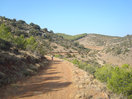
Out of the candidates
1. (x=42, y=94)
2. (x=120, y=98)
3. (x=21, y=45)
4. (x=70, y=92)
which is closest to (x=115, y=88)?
(x=120, y=98)

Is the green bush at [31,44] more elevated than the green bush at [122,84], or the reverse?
the green bush at [31,44]

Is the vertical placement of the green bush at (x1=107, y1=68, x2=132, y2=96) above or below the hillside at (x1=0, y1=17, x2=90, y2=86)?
below

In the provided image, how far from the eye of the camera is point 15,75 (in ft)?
32.8

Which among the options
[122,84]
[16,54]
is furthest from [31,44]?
[122,84]

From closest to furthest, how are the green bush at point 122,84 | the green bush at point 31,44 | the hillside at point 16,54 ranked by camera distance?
the green bush at point 122,84 < the hillside at point 16,54 < the green bush at point 31,44

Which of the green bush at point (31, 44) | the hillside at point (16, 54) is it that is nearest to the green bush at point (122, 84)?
the hillside at point (16, 54)

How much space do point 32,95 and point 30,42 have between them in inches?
891

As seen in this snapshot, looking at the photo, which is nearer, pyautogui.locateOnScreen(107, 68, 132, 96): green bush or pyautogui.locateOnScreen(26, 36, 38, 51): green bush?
pyautogui.locateOnScreen(107, 68, 132, 96): green bush

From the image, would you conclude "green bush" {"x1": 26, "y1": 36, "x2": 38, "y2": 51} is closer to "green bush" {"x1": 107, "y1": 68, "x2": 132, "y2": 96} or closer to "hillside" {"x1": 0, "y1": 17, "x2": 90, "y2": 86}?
"hillside" {"x1": 0, "y1": 17, "x2": 90, "y2": 86}

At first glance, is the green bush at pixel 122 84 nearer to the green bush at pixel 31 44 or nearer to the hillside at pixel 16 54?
the hillside at pixel 16 54

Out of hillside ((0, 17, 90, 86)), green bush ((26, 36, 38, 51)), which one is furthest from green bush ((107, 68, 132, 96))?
green bush ((26, 36, 38, 51))

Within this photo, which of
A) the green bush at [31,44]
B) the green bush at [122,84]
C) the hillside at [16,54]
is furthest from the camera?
the green bush at [31,44]

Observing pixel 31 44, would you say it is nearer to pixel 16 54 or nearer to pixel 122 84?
pixel 16 54

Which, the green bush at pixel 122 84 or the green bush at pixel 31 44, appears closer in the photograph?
the green bush at pixel 122 84
